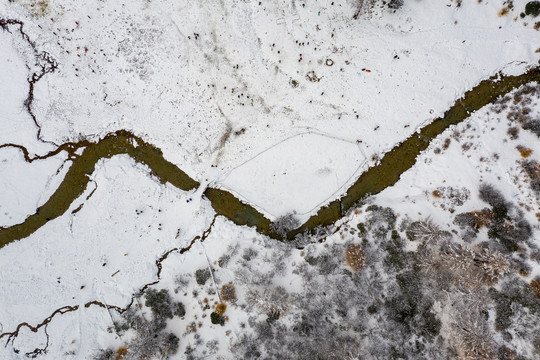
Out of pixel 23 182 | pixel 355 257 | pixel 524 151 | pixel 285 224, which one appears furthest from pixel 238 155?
pixel 524 151

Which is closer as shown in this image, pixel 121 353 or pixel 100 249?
pixel 121 353

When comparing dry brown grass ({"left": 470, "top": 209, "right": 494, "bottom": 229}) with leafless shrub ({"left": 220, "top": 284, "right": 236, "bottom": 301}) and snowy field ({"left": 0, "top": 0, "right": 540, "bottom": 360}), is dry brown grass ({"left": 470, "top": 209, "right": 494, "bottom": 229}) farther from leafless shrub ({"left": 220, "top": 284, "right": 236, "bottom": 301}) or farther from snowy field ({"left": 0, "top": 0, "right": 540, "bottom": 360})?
leafless shrub ({"left": 220, "top": 284, "right": 236, "bottom": 301})

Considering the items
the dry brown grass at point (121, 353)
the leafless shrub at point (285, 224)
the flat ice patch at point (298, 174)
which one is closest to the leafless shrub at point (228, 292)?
the leafless shrub at point (285, 224)

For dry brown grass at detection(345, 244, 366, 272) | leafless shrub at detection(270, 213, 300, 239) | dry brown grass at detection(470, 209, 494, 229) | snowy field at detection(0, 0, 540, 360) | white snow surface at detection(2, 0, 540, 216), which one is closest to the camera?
dry brown grass at detection(470, 209, 494, 229)

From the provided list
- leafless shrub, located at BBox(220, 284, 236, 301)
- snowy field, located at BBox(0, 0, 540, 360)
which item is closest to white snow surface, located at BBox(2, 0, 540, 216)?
snowy field, located at BBox(0, 0, 540, 360)

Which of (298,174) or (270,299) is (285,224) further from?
(270,299)
